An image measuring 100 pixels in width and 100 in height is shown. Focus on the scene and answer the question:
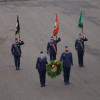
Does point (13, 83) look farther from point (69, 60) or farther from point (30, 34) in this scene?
point (30, 34)

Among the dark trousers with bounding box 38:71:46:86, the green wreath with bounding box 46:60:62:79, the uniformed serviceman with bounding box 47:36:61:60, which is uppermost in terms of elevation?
the uniformed serviceman with bounding box 47:36:61:60

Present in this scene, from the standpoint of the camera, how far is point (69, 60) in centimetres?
1470

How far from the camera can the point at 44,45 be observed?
20.5 meters

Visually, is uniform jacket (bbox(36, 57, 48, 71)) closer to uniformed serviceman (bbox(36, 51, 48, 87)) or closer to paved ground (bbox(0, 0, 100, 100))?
uniformed serviceman (bbox(36, 51, 48, 87))

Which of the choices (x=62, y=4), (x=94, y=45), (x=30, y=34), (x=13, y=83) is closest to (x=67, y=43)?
(x=94, y=45)

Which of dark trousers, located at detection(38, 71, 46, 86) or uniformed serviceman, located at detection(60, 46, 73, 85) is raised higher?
uniformed serviceman, located at detection(60, 46, 73, 85)

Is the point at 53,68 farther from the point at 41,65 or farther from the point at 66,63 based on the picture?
the point at 66,63

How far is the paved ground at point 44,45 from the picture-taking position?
14.0 metres

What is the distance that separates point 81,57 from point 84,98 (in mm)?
4052

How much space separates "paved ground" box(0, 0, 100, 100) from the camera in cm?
1402

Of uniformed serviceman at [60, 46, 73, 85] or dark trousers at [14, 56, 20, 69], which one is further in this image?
dark trousers at [14, 56, 20, 69]

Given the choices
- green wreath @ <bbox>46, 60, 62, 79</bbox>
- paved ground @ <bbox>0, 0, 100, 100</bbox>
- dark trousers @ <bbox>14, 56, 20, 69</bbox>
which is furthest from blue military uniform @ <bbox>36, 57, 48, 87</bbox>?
dark trousers @ <bbox>14, 56, 20, 69</bbox>

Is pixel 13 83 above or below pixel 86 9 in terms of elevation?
below

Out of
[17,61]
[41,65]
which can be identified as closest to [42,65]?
[41,65]
